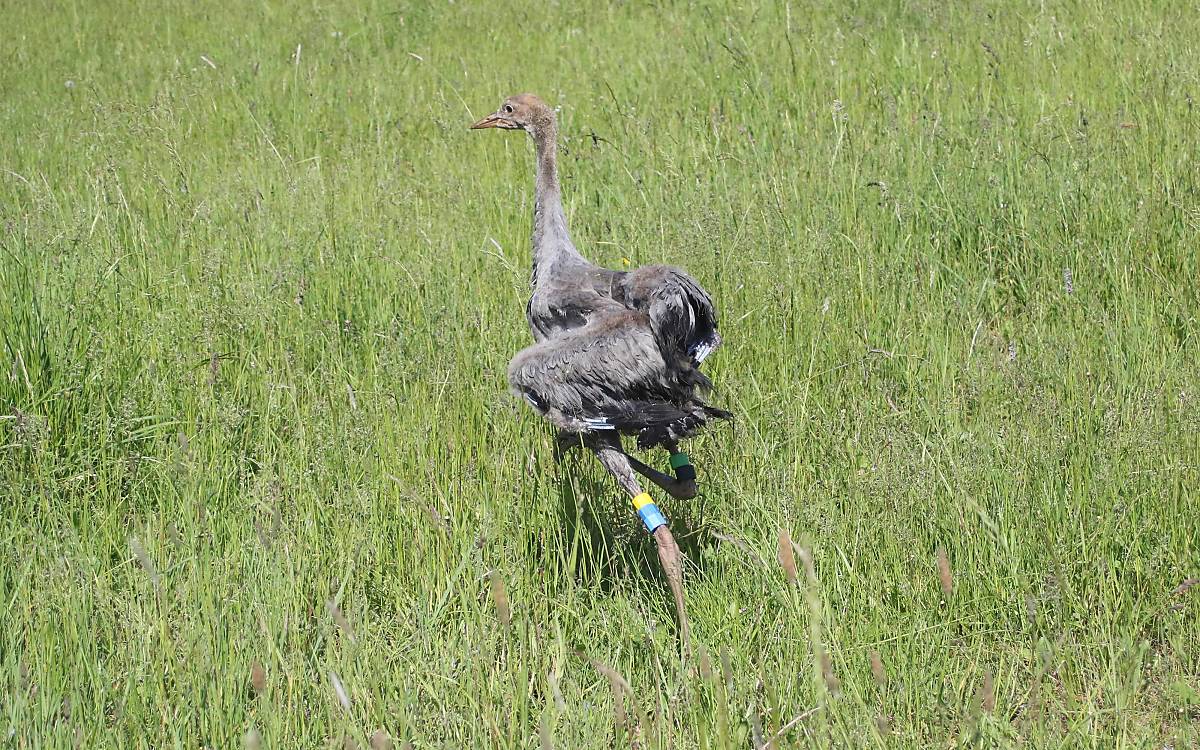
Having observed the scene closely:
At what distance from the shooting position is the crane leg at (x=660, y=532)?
339 centimetres

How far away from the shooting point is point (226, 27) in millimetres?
9711

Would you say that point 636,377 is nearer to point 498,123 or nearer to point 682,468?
point 682,468

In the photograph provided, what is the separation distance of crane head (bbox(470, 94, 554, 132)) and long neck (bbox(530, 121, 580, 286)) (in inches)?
6.1

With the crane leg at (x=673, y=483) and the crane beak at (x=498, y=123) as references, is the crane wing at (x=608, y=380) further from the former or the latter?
the crane beak at (x=498, y=123)

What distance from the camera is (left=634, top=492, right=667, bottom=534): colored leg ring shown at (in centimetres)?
355

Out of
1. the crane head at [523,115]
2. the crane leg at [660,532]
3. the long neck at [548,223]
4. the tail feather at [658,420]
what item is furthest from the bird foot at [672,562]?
the crane head at [523,115]

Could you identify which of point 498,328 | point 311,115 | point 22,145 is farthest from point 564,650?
point 22,145

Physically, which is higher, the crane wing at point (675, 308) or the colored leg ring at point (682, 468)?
the crane wing at point (675, 308)

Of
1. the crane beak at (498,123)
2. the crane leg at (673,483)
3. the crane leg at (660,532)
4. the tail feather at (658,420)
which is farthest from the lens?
the crane beak at (498,123)

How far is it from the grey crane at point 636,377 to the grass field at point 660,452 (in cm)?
30

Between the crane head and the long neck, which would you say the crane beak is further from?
the long neck

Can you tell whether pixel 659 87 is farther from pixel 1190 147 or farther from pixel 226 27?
pixel 226 27

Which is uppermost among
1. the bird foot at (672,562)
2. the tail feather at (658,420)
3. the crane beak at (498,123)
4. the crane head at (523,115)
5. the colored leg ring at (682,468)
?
the crane head at (523,115)

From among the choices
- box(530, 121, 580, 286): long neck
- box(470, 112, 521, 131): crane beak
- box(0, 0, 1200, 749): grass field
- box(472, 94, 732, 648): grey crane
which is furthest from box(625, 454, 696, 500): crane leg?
box(470, 112, 521, 131): crane beak
